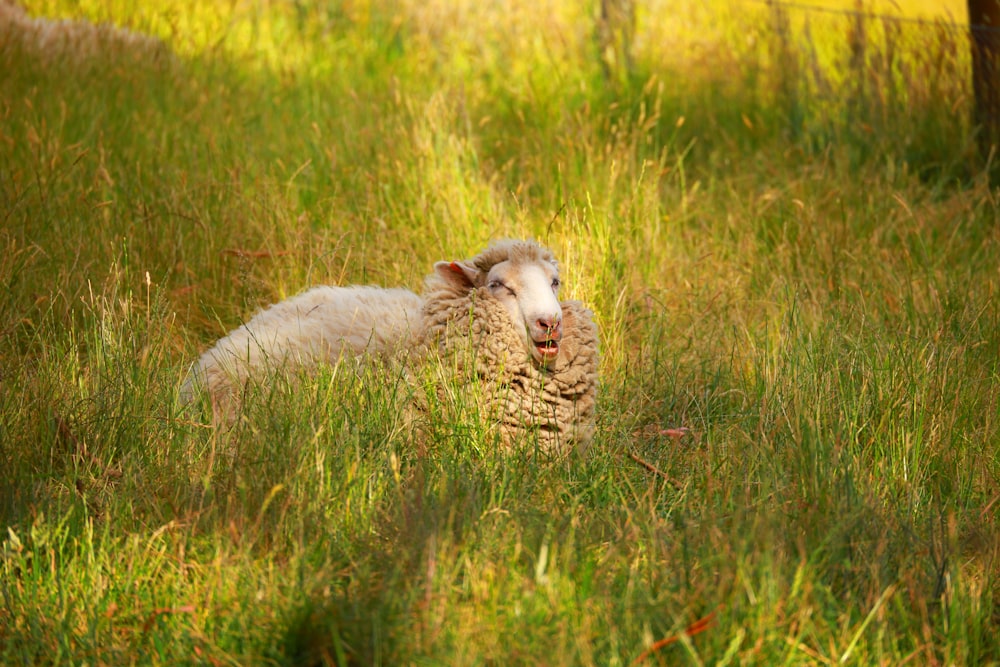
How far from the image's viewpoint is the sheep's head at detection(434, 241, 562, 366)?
333 cm

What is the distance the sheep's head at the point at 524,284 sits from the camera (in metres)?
3.33

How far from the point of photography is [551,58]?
270 inches

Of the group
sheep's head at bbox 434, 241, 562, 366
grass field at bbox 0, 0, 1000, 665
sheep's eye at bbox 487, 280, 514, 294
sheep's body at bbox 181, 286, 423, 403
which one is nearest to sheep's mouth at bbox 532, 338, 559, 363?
sheep's head at bbox 434, 241, 562, 366

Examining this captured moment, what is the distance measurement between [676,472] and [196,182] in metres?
2.96

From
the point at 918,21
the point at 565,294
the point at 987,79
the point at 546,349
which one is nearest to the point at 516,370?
the point at 546,349

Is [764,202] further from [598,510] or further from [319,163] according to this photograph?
[598,510]

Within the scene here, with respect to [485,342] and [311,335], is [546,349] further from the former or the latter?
[311,335]

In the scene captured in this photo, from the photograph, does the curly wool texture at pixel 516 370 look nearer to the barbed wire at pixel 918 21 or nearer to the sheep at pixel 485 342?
the sheep at pixel 485 342

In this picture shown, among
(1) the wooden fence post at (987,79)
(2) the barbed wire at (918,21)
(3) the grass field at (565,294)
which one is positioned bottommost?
(3) the grass field at (565,294)

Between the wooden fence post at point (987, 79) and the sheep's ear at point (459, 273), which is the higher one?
the wooden fence post at point (987, 79)

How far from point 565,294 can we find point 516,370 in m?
1.11

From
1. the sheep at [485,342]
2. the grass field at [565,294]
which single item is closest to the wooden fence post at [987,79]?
the grass field at [565,294]

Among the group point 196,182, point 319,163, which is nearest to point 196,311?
point 196,182

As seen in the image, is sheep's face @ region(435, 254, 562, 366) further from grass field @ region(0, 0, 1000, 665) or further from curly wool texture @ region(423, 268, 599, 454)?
grass field @ region(0, 0, 1000, 665)
